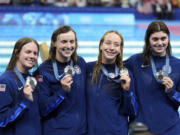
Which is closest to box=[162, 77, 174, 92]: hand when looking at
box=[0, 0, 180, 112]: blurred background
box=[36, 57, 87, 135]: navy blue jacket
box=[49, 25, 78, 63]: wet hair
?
box=[36, 57, 87, 135]: navy blue jacket

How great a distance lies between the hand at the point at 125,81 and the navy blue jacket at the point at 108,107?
0.04 metres

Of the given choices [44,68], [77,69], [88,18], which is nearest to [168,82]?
[77,69]

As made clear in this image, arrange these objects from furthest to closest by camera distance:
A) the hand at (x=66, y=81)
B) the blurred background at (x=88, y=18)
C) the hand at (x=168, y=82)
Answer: the blurred background at (x=88, y=18) < the hand at (x=168, y=82) < the hand at (x=66, y=81)

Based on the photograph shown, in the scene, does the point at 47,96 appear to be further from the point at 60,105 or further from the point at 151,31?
the point at 151,31

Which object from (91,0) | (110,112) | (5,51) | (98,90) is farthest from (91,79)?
(91,0)

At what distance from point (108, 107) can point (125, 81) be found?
0.27 meters

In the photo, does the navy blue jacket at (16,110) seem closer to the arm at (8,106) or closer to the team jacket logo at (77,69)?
the arm at (8,106)

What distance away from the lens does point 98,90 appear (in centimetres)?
283

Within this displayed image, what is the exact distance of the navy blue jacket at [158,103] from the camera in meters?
2.91

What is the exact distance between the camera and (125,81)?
272 cm

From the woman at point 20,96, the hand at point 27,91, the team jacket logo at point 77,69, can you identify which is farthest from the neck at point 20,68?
the team jacket logo at point 77,69

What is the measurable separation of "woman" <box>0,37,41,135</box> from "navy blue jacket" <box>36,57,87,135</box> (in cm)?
8

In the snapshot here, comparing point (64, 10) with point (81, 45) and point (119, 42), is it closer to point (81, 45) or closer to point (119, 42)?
point (81, 45)

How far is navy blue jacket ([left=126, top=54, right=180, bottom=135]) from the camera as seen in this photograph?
114 inches
